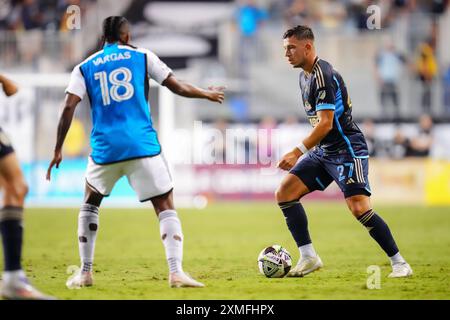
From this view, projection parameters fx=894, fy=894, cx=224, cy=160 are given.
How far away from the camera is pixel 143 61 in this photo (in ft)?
26.6

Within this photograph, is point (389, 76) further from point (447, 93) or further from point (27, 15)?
point (27, 15)

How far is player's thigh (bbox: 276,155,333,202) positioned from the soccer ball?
0.59 m

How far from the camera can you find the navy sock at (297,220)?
9570 mm

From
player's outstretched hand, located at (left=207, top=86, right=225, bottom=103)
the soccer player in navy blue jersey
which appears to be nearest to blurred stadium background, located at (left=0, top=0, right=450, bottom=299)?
the soccer player in navy blue jersey

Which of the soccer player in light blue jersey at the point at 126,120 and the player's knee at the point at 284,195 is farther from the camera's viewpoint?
the player's knee at the point at 284,195

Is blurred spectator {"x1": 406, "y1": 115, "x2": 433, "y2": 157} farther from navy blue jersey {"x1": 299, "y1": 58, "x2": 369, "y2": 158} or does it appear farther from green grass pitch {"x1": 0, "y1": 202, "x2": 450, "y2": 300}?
navy blue jersey {"x1": 299, "y1": 58, "x2": 369, "y2": 158}

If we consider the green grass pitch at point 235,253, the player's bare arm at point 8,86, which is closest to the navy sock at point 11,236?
the green grass pitch at point 235,253

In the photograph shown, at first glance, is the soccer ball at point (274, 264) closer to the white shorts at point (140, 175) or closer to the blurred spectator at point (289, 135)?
the white shorts at point (140, 175)

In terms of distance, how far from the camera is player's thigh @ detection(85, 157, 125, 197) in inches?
322

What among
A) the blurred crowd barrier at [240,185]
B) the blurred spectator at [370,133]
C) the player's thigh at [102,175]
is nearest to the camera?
the player's thigh at [102,175]

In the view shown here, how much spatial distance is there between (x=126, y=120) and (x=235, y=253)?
4.78 meters

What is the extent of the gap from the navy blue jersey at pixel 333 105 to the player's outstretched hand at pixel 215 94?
1113 mm
